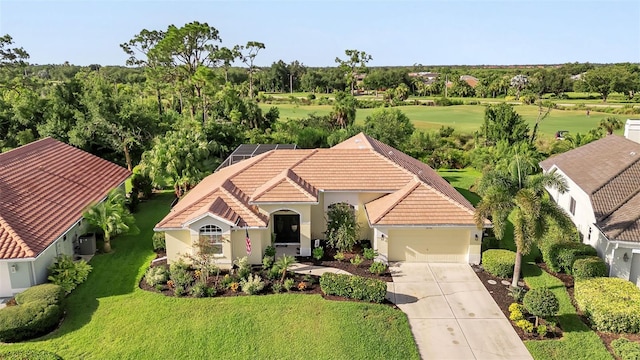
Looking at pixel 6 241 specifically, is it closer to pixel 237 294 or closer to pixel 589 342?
pixel 237 294

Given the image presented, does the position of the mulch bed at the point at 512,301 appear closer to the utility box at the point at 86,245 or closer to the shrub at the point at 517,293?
the shrub at the point at 517,293

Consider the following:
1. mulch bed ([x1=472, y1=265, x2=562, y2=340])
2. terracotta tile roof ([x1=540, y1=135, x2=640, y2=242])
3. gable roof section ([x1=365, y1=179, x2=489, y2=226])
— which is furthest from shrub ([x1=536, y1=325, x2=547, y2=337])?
gable roof section ([x1=365, y1=179, x2=489, y2=226])

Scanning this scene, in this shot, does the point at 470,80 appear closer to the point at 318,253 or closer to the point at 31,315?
the point at 318,253

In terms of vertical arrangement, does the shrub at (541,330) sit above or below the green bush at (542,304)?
below

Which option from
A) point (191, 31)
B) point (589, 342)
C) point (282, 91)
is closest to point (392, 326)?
point (589, 342)

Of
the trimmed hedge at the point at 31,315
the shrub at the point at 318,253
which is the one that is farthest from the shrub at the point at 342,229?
the trimmed hedge at the point at 31,315

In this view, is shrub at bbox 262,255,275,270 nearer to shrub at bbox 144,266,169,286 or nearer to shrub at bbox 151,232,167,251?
shrub at bbox 144,266,169,286
